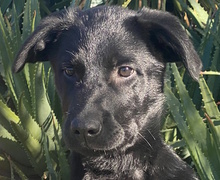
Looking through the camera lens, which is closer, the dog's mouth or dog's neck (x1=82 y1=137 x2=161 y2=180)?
the dog's mouth

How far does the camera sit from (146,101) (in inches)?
105

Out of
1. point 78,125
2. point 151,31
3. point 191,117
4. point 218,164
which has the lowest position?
point 218,164

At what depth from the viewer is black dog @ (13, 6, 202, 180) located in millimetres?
2467

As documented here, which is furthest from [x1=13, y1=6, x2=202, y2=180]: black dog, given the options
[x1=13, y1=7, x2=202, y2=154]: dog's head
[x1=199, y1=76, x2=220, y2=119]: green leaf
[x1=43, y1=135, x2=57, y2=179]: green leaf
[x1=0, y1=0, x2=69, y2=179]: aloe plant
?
[x1=0, y1=0, x2=69, y2=179]: aloe plant

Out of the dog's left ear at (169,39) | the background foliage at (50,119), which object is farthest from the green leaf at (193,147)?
the dog's left ear at (169,39)

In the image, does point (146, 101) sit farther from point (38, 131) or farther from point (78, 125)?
point (38, 131)

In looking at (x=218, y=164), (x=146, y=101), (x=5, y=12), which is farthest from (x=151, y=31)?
(x=5, y=12)

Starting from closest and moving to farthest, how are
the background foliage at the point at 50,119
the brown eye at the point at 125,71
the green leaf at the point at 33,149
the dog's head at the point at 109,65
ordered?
the dog's head at the point at 109,65, the brown eye at the point at 125,71, the background foliage at the point at 50,119, the green leaf at the point at 33,149

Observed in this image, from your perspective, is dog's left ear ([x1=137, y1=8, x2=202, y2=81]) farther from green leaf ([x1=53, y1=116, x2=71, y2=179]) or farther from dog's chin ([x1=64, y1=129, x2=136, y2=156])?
green leaf ([x1=53, y1=116, x2=71, y2=179])

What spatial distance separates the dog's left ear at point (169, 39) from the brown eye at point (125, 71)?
0.70 feet

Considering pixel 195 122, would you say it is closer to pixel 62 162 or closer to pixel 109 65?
pixel 109 65

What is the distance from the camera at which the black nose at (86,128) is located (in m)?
2.30

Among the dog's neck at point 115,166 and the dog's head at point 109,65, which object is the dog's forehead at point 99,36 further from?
the dog's neck at point 115,166

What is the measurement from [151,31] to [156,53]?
0.37ft
